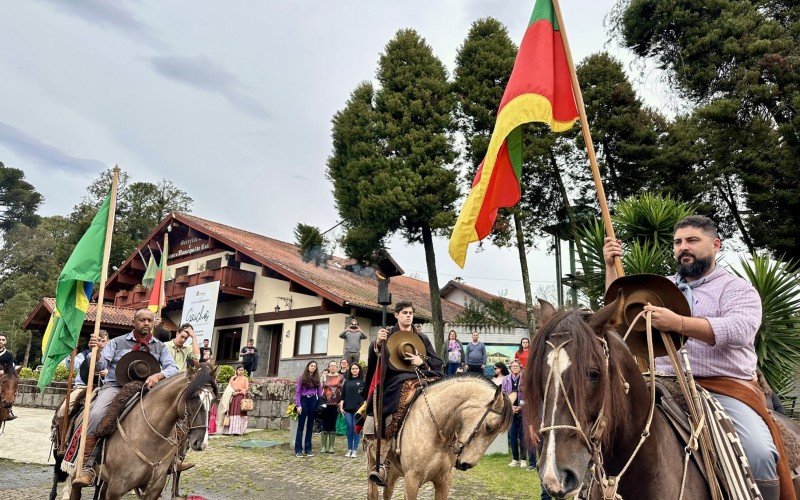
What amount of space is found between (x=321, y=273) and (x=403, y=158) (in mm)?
9252

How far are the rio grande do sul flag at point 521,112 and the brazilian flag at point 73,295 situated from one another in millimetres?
5758

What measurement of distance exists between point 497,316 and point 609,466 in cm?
2038

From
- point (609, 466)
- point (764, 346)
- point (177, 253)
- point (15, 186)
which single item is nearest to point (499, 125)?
point (609, 466)

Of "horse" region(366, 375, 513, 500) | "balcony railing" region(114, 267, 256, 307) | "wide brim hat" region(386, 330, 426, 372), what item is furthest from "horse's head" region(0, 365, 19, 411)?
"balcony railing" region(114, 267, 256, 307)

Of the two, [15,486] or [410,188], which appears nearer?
[15,486]

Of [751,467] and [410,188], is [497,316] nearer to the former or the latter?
[410,188]

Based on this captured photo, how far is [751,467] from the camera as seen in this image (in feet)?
10.1

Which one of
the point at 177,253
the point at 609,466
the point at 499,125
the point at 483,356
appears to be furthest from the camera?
the point at 177,253

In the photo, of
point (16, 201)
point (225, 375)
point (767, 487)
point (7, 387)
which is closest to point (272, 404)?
point (225, 375)

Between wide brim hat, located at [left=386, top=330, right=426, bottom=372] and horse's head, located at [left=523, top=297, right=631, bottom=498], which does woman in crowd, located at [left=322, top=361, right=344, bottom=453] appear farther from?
horse's head, located at [left=523, top=297, right=631, bottom=498]

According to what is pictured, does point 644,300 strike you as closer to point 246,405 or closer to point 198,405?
point 198,405

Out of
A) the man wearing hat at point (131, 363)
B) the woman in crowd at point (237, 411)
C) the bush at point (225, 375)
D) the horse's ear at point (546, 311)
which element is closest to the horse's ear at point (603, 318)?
the horse's ear at point (546, 311)

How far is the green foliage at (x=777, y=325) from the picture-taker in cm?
985

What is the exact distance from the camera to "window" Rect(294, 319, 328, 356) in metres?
24.9
